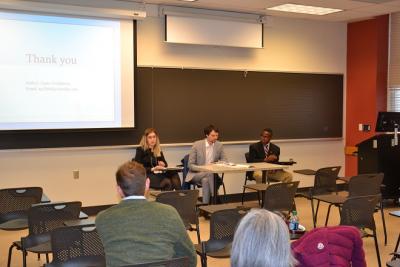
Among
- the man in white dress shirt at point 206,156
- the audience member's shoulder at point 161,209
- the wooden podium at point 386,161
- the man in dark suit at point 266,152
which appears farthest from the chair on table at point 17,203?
the wooden podium at point 386,161

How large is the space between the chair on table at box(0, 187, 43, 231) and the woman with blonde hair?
90.4 inches

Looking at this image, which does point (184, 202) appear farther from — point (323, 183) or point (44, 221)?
point (323, 183)

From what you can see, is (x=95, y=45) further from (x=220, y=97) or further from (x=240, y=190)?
(x=240, y=190)

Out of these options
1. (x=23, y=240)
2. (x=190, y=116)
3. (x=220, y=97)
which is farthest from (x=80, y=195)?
(x=23, y=240)

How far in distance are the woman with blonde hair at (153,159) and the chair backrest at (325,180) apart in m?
1.86

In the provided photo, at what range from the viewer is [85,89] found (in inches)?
259

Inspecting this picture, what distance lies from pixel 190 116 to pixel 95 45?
178cm

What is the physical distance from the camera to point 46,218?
3.70 metres

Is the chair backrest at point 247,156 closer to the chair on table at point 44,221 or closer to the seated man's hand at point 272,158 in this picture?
the seated man's hand at point 272,158

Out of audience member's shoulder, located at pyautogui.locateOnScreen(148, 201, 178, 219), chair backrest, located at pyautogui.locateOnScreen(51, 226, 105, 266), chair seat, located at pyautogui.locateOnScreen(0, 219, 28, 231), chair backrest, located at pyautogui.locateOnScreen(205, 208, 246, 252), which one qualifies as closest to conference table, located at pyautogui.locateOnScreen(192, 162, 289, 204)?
chair backrest, located at pyautogui.locateOnScreen(205, 208, 246, 252)

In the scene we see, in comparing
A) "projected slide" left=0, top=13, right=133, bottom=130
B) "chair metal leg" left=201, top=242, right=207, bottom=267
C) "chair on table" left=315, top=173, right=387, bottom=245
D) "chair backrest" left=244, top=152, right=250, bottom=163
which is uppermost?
"projected slide" left=0, top=13, right=133, bottom=130

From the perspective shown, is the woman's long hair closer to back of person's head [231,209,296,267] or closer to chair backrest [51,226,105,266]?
chair backrest [51,226,105,266]

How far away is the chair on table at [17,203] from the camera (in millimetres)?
4176

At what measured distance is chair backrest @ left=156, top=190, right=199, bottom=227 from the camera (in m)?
4.31
